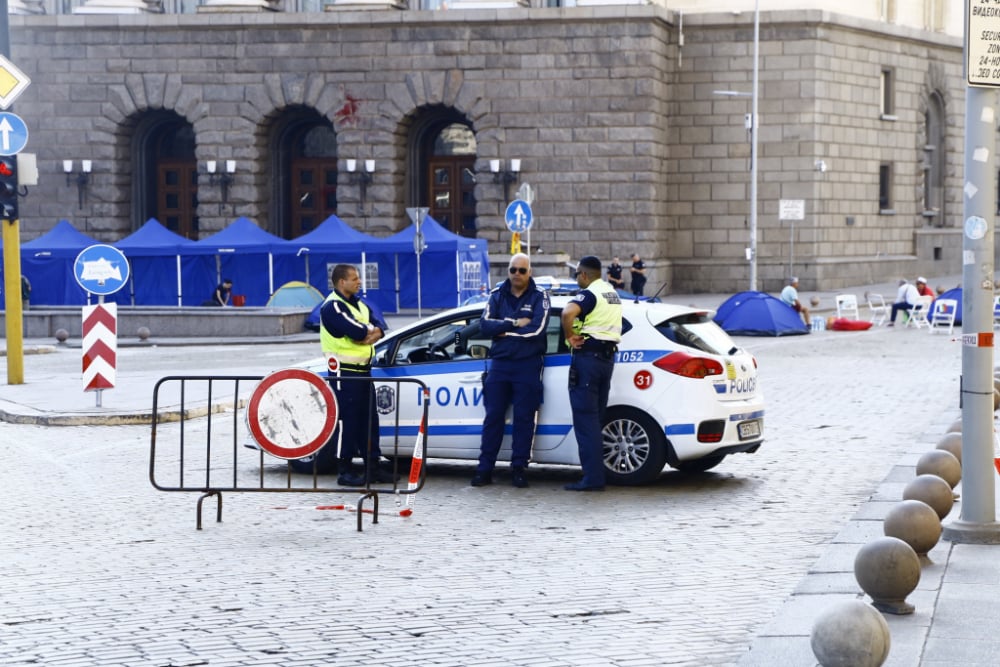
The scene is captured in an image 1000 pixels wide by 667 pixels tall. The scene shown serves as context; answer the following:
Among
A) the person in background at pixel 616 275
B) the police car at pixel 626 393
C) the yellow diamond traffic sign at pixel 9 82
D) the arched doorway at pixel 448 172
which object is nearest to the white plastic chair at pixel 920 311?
the person in background at pixel 616 275

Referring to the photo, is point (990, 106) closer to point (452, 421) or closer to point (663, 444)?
point (663, 444)

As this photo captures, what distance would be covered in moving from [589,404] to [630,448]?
623 mm

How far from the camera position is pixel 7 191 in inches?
784

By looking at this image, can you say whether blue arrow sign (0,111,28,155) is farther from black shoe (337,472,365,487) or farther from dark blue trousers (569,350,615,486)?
dark blue trousers (569,350,615,486)

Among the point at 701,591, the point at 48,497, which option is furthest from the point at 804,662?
the point at 48,497

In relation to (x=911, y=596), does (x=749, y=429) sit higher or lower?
higher

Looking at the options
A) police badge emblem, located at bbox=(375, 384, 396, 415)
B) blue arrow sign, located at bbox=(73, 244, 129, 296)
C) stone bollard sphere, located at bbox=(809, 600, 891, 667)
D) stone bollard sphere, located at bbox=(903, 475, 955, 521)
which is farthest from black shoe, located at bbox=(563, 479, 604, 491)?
blue arrow sign, located at bbox=(73, 244, 129, 296)

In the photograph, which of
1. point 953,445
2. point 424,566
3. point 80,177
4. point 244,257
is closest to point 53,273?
point 244,257

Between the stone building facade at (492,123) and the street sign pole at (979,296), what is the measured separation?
34.8m

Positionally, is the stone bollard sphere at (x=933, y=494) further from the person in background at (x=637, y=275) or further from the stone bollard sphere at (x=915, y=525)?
the person in background at (x=637, y=275)

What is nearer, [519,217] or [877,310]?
[519,217]

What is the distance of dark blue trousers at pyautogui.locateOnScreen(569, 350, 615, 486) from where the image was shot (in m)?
11.8

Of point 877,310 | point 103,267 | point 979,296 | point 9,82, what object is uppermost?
point 9,82

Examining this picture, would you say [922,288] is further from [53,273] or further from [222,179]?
[53,273]
